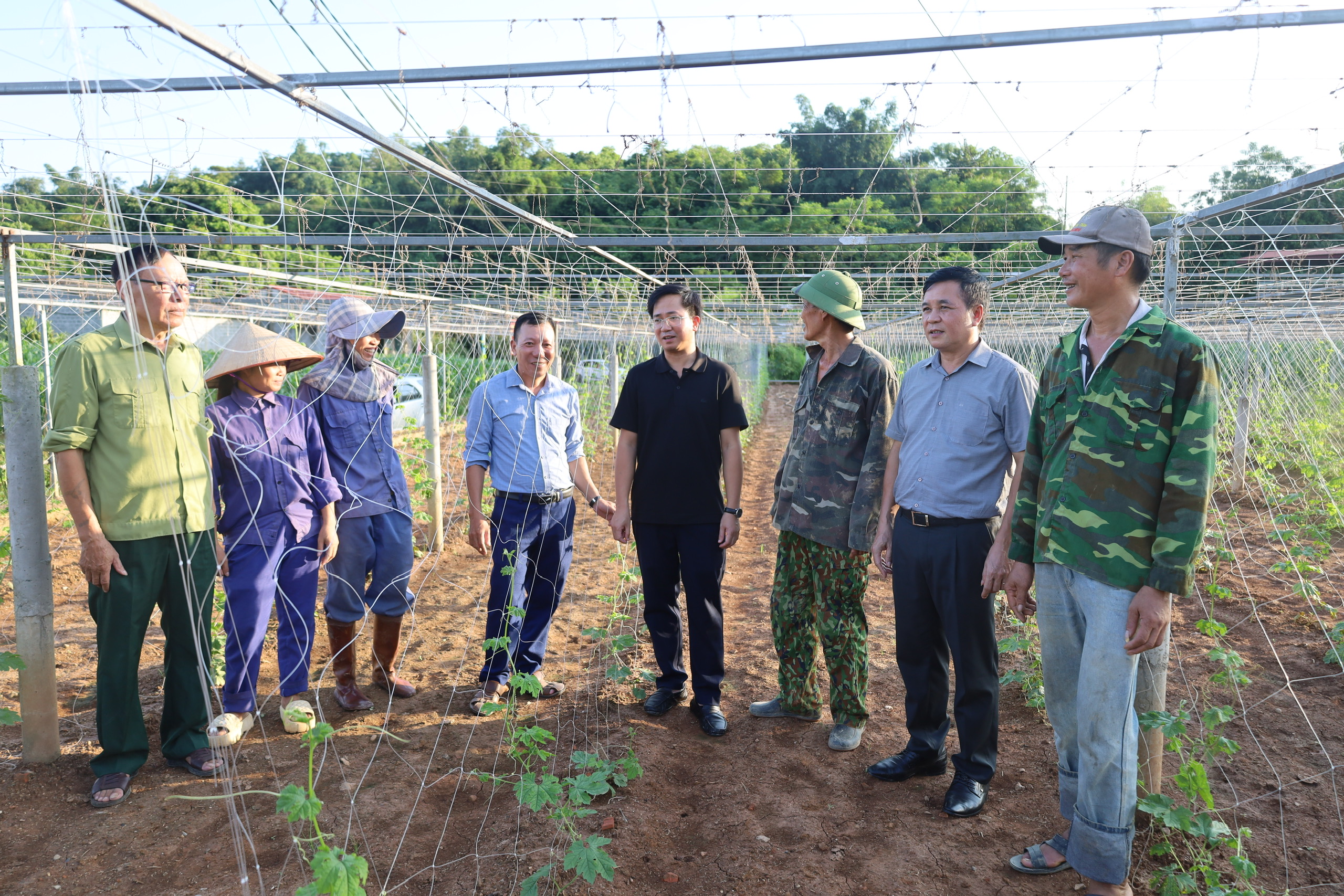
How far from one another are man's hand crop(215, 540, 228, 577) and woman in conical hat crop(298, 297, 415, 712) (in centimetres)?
44

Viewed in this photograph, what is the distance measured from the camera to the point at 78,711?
11.6 ft

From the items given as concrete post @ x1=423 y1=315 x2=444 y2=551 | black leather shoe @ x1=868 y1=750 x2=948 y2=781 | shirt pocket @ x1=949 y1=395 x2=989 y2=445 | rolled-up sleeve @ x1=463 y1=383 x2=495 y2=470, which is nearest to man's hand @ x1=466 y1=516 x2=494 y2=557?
rolled-up sleeve @ x1=463 y1=383 x2=495 y2=470

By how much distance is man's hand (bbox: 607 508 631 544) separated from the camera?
3588 millimetres

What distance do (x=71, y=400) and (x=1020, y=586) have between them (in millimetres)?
3280

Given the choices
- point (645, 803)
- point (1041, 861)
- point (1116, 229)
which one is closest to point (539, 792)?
point (645, 803)

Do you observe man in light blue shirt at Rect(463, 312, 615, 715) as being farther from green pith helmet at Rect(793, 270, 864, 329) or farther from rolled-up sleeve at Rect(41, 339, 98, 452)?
rolled-up sleeve at Rect(41, 339, 98, 452)

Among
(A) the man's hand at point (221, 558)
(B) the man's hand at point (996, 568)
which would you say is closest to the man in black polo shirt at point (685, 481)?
(B) the man's hand at point (996, 568)

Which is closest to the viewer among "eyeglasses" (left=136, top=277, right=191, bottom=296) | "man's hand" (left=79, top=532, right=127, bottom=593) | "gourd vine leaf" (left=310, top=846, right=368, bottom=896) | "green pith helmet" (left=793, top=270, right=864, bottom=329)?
"gourd vine leaf" (left=310, top=846, right=368, bottom=896)

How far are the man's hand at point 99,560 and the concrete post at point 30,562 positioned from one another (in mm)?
381

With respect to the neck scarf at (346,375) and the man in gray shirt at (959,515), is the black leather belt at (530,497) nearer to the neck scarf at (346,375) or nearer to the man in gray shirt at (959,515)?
the neck scarf at (346,375)

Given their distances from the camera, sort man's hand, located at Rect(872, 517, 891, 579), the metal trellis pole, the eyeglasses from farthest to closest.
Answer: the metal trellis pole, man's hand, located at Rect(872, 517, 891, 579), the eyeglasses

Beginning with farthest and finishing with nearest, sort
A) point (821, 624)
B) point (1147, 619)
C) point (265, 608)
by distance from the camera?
point (821, 624) < point (265, 608) < point (1147, 619)

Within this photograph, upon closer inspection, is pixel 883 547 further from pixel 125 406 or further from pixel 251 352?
pixel 125 406

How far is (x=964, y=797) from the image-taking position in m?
2.78
